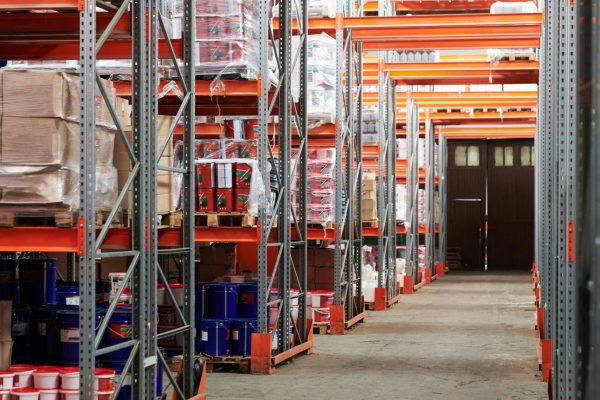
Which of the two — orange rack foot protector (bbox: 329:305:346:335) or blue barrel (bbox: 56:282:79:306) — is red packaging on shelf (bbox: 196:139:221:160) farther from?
orange rack foot protector (bbox: 329:305:346:335)

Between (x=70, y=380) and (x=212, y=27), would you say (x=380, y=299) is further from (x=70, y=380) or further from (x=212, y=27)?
(x=70, y=380)

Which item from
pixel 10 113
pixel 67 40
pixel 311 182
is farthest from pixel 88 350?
pixel 311 182

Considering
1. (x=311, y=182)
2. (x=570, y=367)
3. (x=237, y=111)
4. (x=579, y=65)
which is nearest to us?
(x=579, y=65)

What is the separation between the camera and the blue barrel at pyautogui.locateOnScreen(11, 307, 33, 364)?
723 cm

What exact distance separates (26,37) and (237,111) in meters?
4.09

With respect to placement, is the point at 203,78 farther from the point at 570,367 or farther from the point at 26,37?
the point at 570,367

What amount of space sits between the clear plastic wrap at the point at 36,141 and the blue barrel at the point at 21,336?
1.47 metres

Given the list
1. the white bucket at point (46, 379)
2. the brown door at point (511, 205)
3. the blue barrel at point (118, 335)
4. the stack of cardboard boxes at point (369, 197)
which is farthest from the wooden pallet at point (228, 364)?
the brown door at point (511, 205)

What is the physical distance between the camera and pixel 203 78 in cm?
961

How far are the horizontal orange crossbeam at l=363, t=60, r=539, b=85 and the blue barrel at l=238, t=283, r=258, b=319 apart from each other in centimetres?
870

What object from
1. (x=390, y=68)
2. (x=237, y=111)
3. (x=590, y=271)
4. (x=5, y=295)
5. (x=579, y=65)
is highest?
(x=390, y=68)

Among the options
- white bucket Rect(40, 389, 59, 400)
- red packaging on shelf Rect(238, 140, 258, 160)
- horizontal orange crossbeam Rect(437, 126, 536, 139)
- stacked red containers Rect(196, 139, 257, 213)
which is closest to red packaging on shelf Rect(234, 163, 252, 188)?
stacked red containers Rect(196, 139, 257, 213)

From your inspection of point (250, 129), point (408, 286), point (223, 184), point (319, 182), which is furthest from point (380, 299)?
point (223, 184)

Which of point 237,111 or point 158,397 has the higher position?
point 237,111
